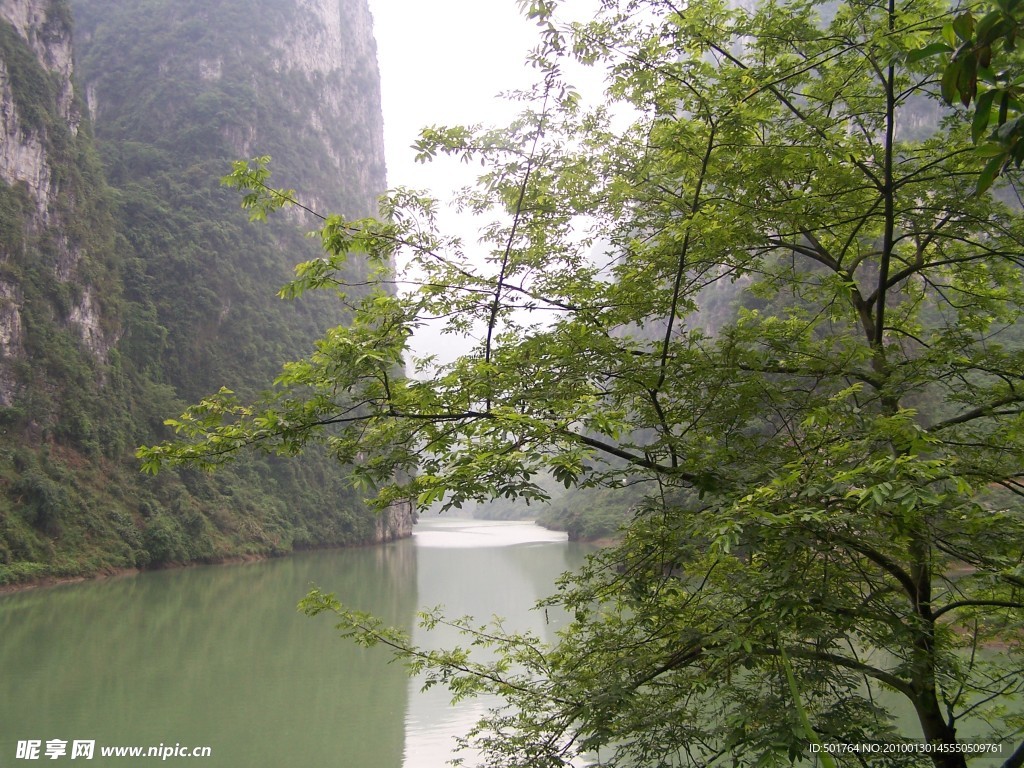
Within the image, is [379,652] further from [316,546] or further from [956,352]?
[316,546]

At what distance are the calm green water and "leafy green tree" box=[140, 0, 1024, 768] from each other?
4.46 meters

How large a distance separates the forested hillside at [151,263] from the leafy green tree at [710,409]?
55.2 ft

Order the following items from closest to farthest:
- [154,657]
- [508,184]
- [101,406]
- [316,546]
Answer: [508,184], [154,657], [101,406], [316,546]

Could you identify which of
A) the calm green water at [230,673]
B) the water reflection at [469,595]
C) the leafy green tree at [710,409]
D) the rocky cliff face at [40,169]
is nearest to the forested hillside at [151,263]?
the rocky cliff face at [40,169]

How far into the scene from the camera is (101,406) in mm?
23922

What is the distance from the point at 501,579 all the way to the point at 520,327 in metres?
14.2

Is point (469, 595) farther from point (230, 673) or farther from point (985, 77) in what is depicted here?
point (985, 77)

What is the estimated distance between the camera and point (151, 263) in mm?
31938

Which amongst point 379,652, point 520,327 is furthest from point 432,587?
point 520,327

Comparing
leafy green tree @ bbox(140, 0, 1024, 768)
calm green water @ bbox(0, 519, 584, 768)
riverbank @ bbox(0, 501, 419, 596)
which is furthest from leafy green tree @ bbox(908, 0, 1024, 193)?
riverbank @ bbox(0, 501, 419, 596)

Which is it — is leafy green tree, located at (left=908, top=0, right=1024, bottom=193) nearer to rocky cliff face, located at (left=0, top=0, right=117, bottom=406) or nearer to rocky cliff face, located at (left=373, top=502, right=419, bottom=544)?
rocky cliff face, located at (left=0, top=0, right=117, bottom=406)

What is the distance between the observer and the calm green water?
618 centimetres

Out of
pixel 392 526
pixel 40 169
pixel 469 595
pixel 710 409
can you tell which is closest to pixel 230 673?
pixel 469 595

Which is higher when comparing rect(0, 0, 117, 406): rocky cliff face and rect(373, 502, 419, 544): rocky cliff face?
rect(0, 0, 117, 406): rocky cliff face
